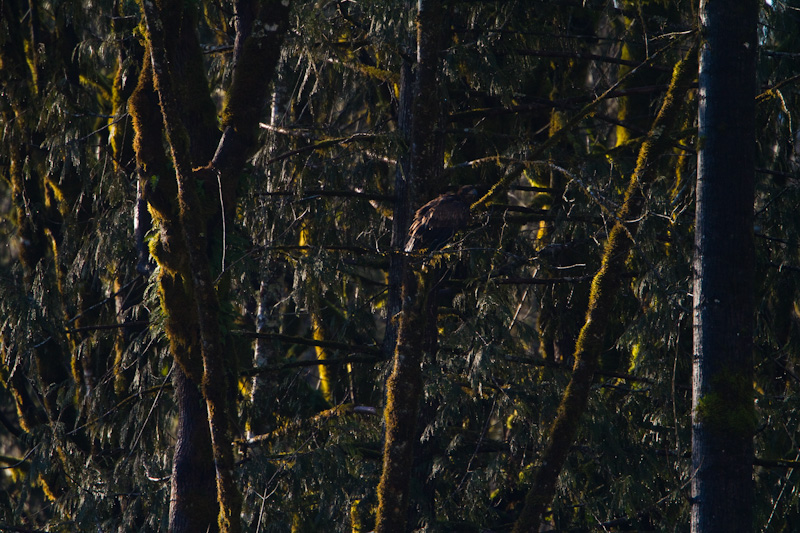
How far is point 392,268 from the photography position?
675 cm

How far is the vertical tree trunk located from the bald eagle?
2097 mm

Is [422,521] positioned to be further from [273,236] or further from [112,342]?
[112,342]

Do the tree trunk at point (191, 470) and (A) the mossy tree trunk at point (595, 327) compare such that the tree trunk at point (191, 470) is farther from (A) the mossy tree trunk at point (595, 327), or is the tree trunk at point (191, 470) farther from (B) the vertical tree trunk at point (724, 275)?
(B) the vertical tree trunk at point (724, 275)

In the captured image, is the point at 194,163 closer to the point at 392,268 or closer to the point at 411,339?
the point at 411,339

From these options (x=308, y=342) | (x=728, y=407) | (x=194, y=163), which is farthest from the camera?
(x=308, y=342)

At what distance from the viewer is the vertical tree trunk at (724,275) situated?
3.81 meters

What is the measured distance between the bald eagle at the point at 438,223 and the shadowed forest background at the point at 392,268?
0.09 meters

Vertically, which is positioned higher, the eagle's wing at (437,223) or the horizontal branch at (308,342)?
the eagle's wing at (437,223)

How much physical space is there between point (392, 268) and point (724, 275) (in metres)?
3.31

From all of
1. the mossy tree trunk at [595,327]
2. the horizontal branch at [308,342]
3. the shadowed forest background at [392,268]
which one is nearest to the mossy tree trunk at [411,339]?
the shadowed forest background at [392,268]

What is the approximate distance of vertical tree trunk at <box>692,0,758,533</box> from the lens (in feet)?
12.5

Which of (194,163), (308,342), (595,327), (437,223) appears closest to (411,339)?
(595,327)

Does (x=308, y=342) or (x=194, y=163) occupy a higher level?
(x=194, y=163)

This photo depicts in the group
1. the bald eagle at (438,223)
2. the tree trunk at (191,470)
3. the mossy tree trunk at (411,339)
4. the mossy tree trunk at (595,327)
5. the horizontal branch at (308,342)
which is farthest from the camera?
the horizontal branch at (308,342)
